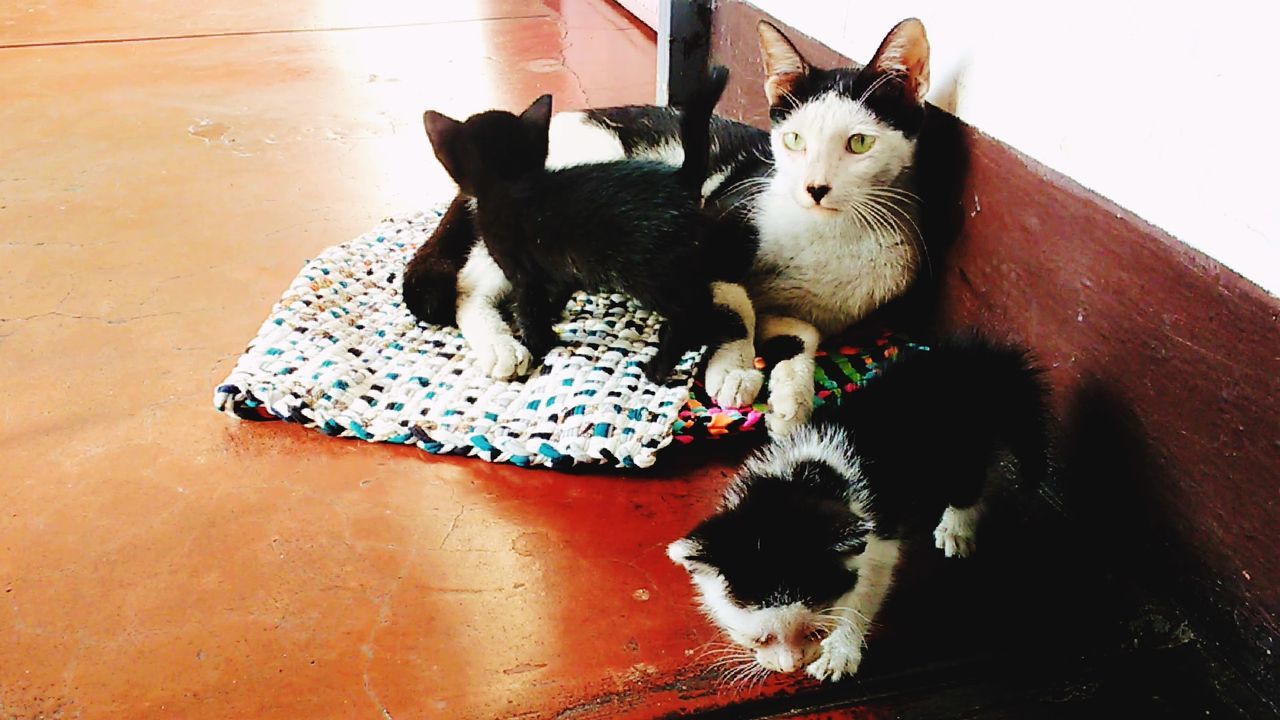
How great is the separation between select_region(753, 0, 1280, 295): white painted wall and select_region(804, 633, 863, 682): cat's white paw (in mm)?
634

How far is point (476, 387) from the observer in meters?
1.64

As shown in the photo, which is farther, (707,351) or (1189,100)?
(707,351)

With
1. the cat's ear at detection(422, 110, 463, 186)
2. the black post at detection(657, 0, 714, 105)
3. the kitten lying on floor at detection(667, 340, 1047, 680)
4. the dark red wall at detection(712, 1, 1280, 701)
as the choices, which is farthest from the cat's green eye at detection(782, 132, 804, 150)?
the black post at detection(657, 0, 714, 105)

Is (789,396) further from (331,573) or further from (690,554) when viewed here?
(331,573)

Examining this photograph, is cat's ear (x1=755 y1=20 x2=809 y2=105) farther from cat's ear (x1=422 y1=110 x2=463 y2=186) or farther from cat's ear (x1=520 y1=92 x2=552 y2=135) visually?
cat's ear (x1=422 y1=110 x2=463 y2=186)

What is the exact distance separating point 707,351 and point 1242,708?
37.0 inches

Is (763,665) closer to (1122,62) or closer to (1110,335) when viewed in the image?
(1110,335)

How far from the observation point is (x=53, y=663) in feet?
3.68

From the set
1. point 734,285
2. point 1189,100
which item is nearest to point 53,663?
point 734,285

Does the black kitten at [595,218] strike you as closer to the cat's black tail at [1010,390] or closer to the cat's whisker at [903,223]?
the cat's whisker at [903,223]

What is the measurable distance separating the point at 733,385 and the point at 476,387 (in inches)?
18.7

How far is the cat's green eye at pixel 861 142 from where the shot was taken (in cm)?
152

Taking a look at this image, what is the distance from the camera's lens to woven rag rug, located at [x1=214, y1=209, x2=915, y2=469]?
150 centimetres

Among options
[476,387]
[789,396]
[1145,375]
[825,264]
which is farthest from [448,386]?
[1145,375]
